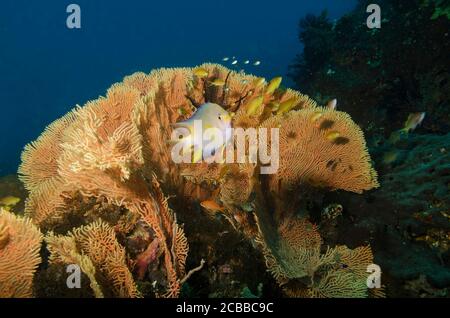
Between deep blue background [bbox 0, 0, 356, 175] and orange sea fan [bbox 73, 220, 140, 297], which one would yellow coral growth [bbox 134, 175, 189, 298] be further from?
deep blue background [bbox 0, 0, 356, 175]

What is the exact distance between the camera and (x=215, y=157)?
3367 mm

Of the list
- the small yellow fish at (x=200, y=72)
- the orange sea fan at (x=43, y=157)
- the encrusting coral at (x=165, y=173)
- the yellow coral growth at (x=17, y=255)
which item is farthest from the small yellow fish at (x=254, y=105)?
the yellow coral growth at (x=17, y=255)

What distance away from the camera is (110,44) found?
108 meters

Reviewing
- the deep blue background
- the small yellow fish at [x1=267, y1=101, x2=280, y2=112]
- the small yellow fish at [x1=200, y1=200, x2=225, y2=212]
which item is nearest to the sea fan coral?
the small yellow fish at [x1=200, y1=200, x2=225, y2=212]

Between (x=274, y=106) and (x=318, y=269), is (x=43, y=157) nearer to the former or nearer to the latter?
(x=274, y=106)

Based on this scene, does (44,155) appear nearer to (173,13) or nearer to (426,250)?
(426,250)

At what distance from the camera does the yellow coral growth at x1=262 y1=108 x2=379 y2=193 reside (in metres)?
3.40

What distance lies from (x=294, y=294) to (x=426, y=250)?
5.59ft

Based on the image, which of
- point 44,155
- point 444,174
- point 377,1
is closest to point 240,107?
point 44,155

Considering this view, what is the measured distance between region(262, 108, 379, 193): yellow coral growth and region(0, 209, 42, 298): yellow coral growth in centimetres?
235

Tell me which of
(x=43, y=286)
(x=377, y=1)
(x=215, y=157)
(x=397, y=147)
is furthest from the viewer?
(x=377, y=1)

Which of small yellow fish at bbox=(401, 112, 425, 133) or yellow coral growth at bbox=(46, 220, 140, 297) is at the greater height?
small yellow fish at bbox=(401, 112, 425, 133)

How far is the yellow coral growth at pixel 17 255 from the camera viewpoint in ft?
7.36

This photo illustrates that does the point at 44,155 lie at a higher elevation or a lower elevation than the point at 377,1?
lower
